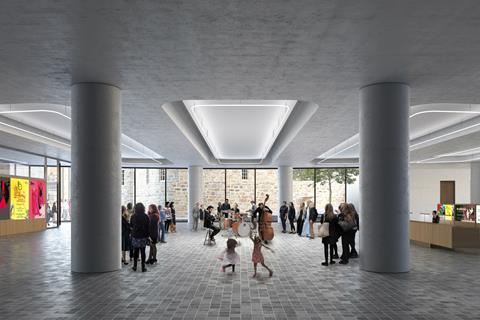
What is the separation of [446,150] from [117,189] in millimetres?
19694

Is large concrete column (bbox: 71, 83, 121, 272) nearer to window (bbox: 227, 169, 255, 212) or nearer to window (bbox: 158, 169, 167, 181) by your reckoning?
window (bbox: 158, 169, 167, 181)

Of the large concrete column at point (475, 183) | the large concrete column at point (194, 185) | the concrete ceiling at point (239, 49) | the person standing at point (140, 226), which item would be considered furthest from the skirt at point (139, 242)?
the large concrete column at point (475, 183)

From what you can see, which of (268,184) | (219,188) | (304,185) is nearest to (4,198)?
(219,188)

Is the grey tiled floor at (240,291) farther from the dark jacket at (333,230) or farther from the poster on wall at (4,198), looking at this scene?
the poster on wall at (4,198)

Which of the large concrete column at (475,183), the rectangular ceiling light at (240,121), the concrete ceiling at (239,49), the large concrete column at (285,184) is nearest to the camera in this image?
the concrete ceiling at (239,49)

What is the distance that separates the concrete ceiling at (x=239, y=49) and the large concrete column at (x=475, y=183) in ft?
69.4

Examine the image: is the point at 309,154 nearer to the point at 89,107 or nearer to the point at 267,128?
the point at 267,128

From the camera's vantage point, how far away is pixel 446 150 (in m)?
25.2

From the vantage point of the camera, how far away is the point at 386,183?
35.8 ft

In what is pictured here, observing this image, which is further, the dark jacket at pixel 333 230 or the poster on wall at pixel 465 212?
the poster on wall at pixel 465 212

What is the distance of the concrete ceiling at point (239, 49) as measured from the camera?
6.68 meters

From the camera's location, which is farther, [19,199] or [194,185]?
[194,185]

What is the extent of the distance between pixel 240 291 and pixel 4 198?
63.0ft

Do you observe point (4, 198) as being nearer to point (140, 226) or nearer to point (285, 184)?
point (140, 226)
